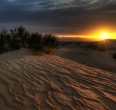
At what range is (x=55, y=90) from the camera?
4945 mm

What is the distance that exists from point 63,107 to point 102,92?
4.58 feet

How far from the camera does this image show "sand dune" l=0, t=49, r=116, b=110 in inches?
162

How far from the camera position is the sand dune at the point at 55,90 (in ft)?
13.5

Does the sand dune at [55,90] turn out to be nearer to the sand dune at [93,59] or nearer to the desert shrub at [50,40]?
the sand dune at [93,59]

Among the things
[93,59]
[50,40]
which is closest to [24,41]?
[50,40]

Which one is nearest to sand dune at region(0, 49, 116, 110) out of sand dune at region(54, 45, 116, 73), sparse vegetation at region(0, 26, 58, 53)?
sand dune at region(54, 45, 116, 73)

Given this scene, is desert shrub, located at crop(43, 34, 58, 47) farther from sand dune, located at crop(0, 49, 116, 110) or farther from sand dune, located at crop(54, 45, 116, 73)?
sand dune, located at crop(0, 49, 116, 110)

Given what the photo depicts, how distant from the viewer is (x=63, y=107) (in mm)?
4008

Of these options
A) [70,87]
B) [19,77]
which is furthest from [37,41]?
[70,87]

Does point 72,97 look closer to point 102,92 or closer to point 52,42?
point 102,92

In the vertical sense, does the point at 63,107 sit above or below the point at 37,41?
below

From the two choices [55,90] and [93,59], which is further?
[93,59]

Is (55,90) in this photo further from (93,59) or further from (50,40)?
(50,40)

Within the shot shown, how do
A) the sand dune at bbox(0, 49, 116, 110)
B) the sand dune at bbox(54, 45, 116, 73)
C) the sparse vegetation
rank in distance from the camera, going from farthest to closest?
the sparse vegetation < the sand dune at bbox(54, 45, 116, 73) < the sand dune at bbox(0, 49, 116, 110)
